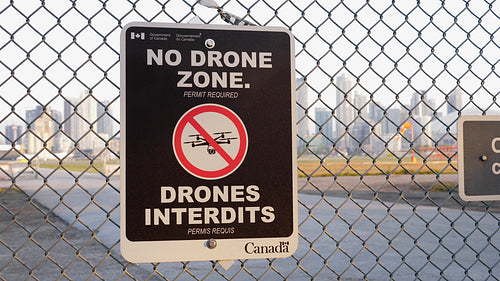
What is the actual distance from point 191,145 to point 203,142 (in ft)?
0.13

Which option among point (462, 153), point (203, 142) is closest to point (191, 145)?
point (203, 142)

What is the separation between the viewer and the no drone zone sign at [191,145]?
132 centimetres

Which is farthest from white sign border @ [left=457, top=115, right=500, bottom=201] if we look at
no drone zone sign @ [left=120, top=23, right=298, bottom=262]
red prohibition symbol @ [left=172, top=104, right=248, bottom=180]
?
red prohibition symbol @ [left=172, top=104, right=248, bottom=180]

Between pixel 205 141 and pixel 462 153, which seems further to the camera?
pixel 462 153

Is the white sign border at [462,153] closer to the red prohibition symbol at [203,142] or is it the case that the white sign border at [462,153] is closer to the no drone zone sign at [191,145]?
the no drone zone sign at [191,145]

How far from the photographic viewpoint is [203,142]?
1330mm

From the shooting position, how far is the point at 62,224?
361 inches

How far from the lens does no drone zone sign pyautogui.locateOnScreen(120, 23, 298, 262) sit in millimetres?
1318

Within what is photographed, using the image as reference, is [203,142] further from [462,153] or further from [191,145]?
[462,153]

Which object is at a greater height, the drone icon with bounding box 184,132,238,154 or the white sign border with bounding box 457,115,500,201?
the drone icon with bounding box 184,132,238,154

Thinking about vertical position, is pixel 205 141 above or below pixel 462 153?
above

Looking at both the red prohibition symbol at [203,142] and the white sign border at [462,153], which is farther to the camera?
the white sign border at [462,153]

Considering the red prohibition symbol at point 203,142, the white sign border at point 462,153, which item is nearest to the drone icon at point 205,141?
the red prohibition symbol at point 203,142

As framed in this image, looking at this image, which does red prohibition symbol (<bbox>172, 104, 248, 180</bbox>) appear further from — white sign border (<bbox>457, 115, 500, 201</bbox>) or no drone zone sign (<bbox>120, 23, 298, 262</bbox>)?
white sign border (<bbox>457, 115, 500, 201</bbox>)
